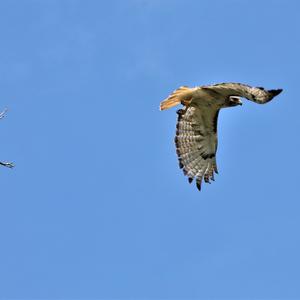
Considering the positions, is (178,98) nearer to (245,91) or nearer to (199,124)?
(199,124)

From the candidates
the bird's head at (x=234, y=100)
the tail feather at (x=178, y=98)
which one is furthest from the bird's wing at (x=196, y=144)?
the bird's head at (x=234, y=100)

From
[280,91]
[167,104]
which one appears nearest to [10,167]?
[280,91]

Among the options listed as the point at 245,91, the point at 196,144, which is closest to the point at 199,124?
the point at 196,144

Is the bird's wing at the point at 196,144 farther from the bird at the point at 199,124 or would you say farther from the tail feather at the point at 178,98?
the tail feather at the point at 178,98

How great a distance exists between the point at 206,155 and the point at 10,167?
8.56 m

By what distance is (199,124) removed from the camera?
76.1 ft

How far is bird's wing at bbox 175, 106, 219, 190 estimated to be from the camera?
2311cm

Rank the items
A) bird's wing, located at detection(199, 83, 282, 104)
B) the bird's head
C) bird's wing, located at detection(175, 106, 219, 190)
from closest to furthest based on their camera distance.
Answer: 1. bird's wing, located at detection(199, 83, 282, 104)
2. the bird's head
3. bird's wing, located at detection(175, 106, 219, 190)

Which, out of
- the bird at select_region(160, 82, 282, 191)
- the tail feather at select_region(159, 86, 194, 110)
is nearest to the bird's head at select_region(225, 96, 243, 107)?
the bird at select_region(160, 82, 282, 191)

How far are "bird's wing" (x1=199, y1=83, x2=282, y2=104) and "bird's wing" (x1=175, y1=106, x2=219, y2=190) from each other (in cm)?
165

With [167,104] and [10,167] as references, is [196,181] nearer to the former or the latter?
[167,104]

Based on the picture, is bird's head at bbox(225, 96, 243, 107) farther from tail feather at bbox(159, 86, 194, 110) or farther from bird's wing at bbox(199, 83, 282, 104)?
tail feather at bbox(159, 86, 194, 110)

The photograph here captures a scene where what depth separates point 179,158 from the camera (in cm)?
2353

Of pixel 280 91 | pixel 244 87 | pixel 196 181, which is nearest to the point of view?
pixel 280 91
